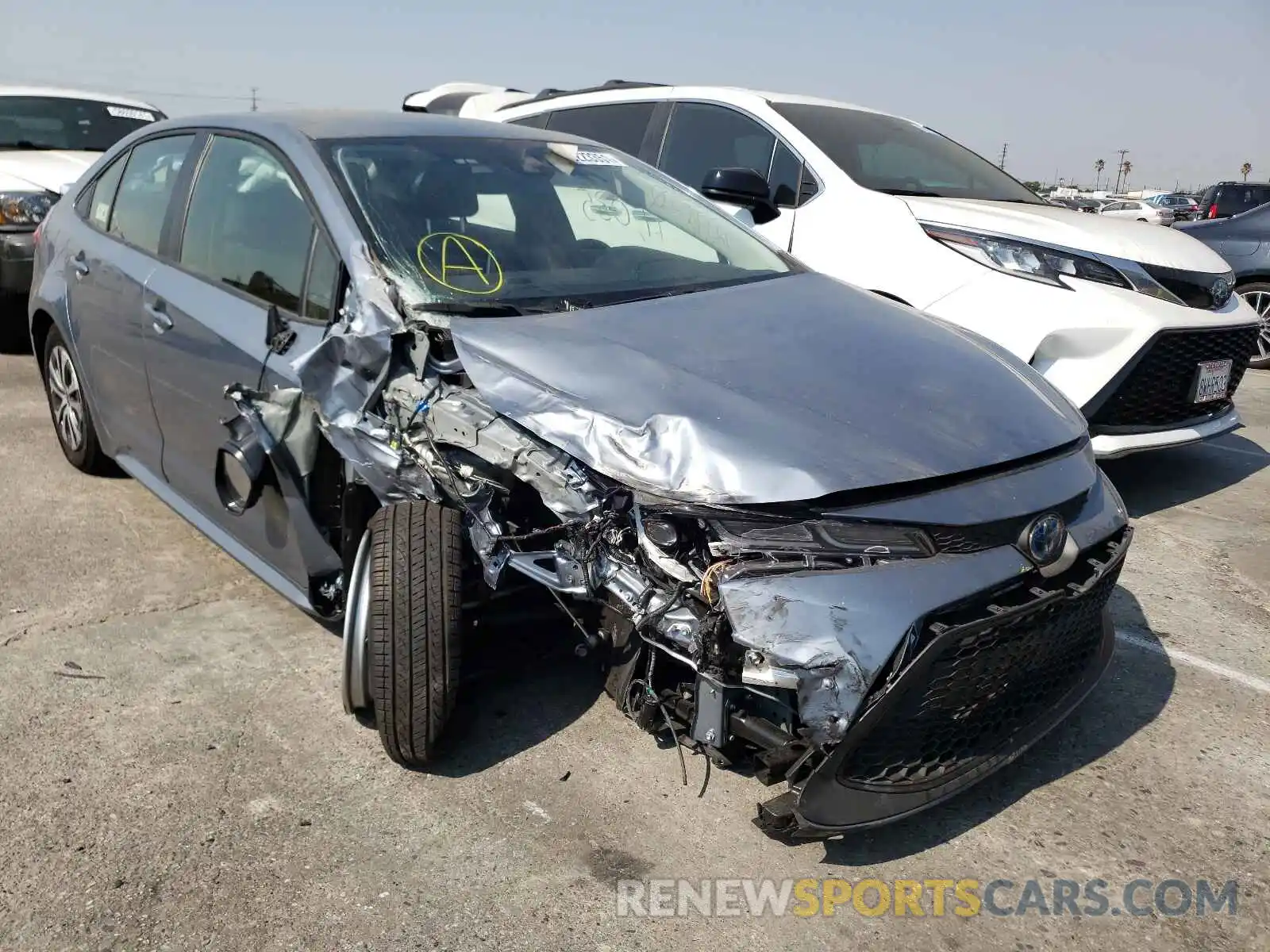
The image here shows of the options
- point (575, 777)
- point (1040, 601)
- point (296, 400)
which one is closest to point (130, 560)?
point (296, 400)

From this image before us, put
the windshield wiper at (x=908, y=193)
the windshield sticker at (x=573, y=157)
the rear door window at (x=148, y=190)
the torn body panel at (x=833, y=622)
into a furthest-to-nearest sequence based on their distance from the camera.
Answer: the windshield wiper at (x=908, y=193) < the rear door window at (x=148, y=190) < the windshield sticker at (x=573, y=157) < the torn body panel at (x=833, y=622)

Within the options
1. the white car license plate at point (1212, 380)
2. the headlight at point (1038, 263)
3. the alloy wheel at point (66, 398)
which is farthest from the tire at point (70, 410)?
the white car license plate at point (1212, 380)

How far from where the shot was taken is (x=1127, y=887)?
7.88 ft

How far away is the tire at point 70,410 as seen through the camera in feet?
14.9

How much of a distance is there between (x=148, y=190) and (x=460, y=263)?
5.69ft

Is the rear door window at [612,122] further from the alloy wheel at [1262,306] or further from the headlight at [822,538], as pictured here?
the alloy wheel at [1262,306]

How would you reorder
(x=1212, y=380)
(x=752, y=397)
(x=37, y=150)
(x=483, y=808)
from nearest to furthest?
(x=752, y=397) < (x=483, y=808) < (x=1212, y=380) < (x=37, y=150)

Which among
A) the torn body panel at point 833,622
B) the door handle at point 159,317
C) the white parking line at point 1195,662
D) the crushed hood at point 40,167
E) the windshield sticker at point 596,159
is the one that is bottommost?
the white parking line at point 1195,662

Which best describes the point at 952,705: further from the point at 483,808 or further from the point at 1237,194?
the point at 1237,194

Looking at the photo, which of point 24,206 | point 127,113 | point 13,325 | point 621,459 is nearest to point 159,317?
point 621,459

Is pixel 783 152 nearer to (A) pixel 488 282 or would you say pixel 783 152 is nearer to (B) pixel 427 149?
(B) pixel 427 149

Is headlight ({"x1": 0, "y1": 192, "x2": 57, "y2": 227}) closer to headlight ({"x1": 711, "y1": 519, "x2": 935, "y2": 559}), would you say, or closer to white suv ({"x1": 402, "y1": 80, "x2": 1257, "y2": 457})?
white suv ({"x1": 402, "y1": 80, "x2": 1257, "y2": 457})

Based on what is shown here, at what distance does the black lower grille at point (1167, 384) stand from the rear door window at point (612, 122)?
9.99 ft

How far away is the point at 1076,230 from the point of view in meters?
4.93
